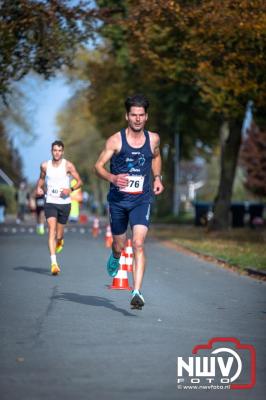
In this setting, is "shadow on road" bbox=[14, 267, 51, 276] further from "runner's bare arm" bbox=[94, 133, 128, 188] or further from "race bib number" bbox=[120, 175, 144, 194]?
"runner's bare arm" bbox=[94, 133, 128, 188]

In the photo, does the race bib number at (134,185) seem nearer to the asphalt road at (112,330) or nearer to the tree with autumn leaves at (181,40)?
the asphalt road at (112,330)

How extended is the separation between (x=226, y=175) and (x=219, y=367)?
3034cm

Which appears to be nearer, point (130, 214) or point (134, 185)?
point (134, 185)

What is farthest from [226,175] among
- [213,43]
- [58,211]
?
[58,211]

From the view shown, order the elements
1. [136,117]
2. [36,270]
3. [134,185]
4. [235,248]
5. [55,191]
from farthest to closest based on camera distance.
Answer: [235,248] < [36,270] < [55,191] < [134,185] < [136,117]

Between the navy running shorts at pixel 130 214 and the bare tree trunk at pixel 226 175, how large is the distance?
82.9 ft

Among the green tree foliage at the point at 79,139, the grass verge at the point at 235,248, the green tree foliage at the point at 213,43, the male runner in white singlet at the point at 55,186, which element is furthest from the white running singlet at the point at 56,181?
the green tree foliage at the point at 79,139

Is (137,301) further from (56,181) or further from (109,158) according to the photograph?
(56,181)

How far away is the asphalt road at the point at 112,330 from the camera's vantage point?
7339 mm

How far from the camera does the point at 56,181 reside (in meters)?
17.8

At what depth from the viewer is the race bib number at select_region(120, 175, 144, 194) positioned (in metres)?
11.8

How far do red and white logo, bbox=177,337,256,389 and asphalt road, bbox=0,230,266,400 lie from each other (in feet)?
0.22

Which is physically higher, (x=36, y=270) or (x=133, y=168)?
(x=133, y=168)

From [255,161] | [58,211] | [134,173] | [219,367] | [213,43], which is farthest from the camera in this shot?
[255,161]
